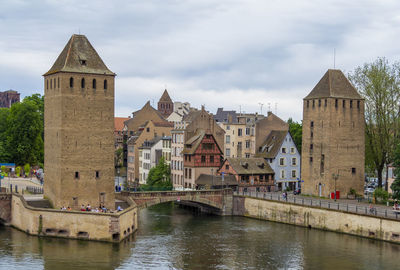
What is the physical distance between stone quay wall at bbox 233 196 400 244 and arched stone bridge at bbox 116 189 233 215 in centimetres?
120

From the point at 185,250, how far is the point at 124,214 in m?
6.88

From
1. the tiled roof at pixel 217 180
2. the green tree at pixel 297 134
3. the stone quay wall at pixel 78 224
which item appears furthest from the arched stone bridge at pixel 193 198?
the green tree at pixel 297 134

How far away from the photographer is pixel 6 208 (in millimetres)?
60188

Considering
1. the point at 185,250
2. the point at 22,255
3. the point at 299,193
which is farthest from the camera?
the point at 299,193

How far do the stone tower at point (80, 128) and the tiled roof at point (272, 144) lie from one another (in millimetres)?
30557

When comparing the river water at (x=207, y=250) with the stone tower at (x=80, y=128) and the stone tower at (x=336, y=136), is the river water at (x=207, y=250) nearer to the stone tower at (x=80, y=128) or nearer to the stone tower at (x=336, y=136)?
the stone tower at (x=80, y=128)

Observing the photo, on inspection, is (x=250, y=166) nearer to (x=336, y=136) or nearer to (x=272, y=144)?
(x=272, y=144)

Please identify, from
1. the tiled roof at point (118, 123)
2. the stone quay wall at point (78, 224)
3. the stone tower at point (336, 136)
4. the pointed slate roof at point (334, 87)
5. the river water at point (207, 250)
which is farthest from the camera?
the tiled roof at point (118, 123)

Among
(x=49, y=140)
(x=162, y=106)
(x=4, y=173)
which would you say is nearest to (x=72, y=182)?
(x=49, y=140)

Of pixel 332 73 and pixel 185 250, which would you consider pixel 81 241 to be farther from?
pixel 332 73

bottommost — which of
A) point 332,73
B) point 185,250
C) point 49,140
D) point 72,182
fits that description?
point 185,250

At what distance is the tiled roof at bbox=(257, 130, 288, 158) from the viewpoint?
272 ft

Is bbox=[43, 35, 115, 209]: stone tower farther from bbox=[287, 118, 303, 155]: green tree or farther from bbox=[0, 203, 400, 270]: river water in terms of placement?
bbox=[287, 118, 303, 155]: green tree

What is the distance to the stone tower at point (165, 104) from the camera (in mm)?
155875
